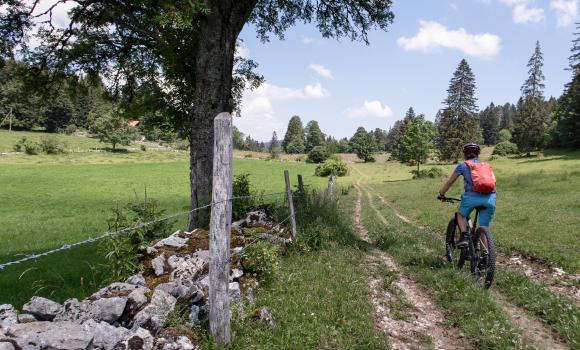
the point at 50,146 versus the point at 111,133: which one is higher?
the point at 111,133

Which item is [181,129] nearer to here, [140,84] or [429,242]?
[140,84]

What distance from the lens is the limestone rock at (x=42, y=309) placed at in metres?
4.54

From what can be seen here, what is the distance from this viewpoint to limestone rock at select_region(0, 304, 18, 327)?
408 centimetres

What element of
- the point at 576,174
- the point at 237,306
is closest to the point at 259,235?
the point at 237,306

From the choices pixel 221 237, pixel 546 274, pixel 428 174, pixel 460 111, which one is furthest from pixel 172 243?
pixel 460 111

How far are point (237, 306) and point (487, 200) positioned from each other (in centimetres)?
542

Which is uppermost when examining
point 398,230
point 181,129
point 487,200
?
point 181,129

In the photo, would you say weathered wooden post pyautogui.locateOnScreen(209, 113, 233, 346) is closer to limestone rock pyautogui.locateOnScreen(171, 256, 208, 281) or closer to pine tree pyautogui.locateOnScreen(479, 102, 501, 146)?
limestone rock pyautogui.locateOnScreen(171, 256, 208, 281)

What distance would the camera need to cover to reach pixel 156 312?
477cm

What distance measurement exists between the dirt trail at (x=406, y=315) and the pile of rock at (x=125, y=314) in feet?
8.07

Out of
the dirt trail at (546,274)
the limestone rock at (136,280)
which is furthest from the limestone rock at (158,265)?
the dirt trail at (546,274)

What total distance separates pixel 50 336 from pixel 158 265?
2.78 metres

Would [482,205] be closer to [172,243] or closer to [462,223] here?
[462,223]

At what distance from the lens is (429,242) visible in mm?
11773
